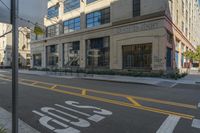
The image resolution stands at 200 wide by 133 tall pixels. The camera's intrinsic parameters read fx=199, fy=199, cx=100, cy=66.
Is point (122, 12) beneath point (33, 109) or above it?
above

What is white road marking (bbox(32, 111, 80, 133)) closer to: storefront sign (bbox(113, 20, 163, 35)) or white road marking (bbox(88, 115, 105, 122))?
white road marking (bbox(88, 115, 105, 122))

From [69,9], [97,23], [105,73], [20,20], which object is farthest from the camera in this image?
[69,9]

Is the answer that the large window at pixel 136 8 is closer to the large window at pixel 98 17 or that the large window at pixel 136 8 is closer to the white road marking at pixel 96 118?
the large window at pixel 98 17

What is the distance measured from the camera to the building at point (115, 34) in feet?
79.9

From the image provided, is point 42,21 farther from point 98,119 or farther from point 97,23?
point 97,23

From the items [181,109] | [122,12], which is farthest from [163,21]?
[181,109]

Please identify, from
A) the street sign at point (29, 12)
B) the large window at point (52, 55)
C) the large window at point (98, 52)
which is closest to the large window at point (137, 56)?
the large window at point (98, 52)

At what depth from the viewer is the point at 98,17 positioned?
3225cm

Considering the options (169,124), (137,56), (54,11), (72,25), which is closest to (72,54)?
(72,25)

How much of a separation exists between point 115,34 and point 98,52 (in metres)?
4.66

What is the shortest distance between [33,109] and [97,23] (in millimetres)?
25762

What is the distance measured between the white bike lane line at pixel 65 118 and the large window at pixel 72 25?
29126 millimetres

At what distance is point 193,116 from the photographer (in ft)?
23.2

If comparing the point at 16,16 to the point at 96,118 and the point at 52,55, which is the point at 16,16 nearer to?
the point at 96,118
